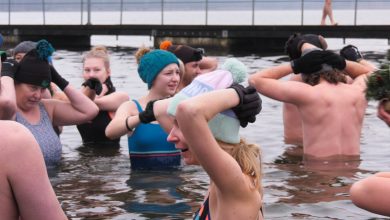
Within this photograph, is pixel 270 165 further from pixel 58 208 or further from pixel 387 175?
pixel 58 208

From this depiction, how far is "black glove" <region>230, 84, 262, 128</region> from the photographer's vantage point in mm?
3748

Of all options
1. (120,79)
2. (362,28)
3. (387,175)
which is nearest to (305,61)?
(387,175)

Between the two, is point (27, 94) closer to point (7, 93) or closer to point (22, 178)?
point (7, 93)

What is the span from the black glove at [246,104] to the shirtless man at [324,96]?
3.36 metres

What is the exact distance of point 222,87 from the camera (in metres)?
3.87

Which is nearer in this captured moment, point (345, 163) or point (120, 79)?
point (345, 163)

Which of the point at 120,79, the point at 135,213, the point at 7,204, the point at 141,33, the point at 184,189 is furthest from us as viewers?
the point at 141,33

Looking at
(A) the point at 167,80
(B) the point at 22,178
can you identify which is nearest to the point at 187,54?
(A) the point at 167,80

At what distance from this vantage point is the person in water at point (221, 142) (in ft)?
11.8

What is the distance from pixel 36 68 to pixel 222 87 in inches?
131

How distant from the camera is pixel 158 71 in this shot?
7.61 metres

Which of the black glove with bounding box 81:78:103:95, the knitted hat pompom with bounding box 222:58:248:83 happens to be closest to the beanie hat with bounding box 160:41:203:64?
the black glove with bounding box 81:78:103:95

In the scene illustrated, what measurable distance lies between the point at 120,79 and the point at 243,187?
16.2 meters

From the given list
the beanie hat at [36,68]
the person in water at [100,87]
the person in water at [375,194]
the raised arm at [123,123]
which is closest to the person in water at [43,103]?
the beanie hat at [36,68]
